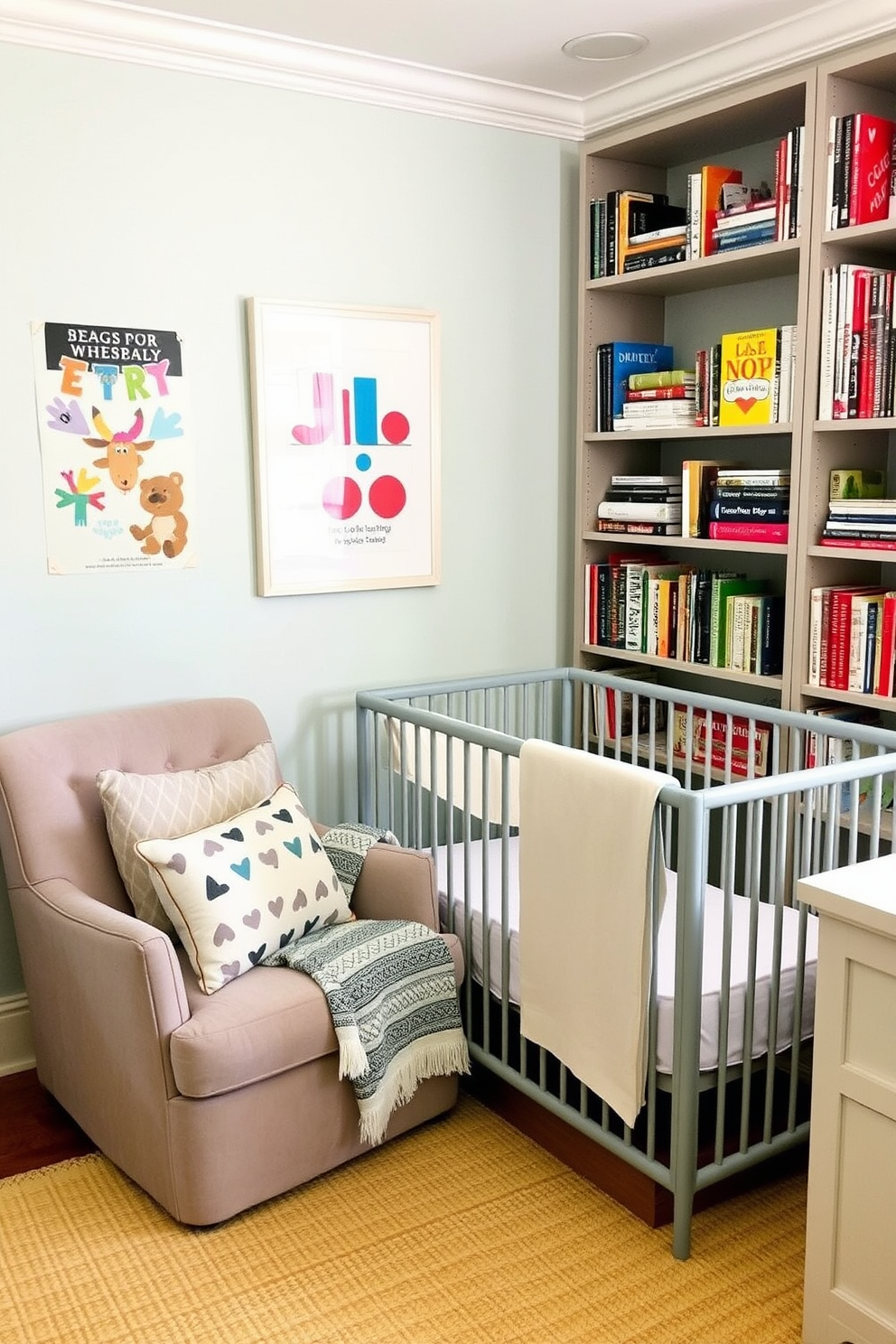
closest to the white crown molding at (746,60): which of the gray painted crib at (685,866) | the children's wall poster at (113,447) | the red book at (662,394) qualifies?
the red book at (662,394)

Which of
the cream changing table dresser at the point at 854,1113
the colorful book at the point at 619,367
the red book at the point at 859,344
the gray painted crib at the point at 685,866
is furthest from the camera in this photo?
the colorful book at the point at 619,367

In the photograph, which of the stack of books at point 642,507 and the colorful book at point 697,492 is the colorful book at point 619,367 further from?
the colorful book at point 697,492

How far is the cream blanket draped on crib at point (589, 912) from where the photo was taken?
6.90 ft

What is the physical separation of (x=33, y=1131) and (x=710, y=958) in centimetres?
146

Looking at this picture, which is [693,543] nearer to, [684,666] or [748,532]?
[748,532]

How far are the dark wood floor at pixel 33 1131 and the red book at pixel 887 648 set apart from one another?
1.93 meters

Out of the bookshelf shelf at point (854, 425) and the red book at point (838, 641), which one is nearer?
the bookshelf shelf at point (854, 425)

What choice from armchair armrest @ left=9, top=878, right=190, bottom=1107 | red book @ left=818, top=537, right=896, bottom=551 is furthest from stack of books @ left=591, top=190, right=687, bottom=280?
armchair armrest @ left=9, top=878, right=190, bottom=1107

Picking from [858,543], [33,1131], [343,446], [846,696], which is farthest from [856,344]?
[33,1131]

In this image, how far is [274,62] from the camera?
2.80 metres

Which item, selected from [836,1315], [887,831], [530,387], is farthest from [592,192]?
[836,1315]

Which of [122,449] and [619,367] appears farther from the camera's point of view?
[619,367]

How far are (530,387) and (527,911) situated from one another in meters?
1.62

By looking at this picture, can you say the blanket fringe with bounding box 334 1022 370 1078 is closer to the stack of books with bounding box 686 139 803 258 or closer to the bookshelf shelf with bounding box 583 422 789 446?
the bookshelf shelf with bounding box 583 422 789 446
